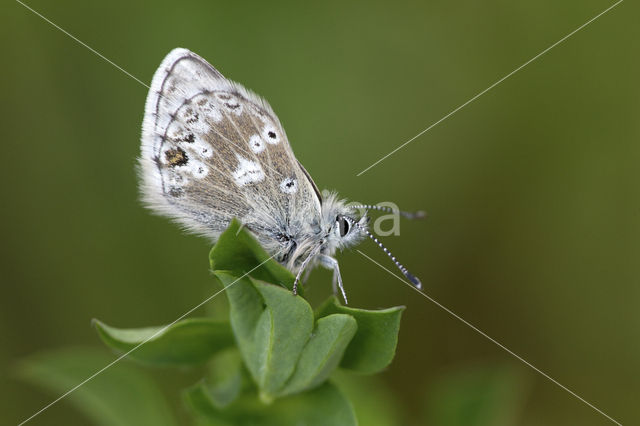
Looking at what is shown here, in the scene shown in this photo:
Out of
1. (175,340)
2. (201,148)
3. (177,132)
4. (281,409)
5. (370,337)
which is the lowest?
(281,409)

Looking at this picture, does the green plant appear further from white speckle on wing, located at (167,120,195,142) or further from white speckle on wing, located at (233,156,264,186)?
white speckle on wing, located at (167,120,195,142)

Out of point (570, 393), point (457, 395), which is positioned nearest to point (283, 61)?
point (457, 395)

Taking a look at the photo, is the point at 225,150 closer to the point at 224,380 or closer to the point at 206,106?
the point at 206,106

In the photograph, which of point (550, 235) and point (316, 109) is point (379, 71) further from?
point (550, 235)

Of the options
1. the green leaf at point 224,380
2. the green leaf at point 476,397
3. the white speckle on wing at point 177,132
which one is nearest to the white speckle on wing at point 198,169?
the white speckle on wing at point 177,132

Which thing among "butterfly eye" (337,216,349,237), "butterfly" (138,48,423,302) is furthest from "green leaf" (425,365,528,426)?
"butterfly eye" (337,216,349,237)
